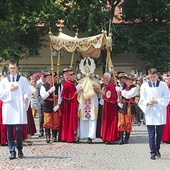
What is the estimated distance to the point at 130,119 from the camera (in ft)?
39.0

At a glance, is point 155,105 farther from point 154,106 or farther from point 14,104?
point 14,104

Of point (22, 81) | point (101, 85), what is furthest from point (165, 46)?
point (22, 81)

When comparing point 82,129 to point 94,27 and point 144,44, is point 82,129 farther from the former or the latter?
point 144,44

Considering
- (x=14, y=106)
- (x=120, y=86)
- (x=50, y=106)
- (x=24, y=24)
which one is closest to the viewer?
(x=14, y=106)

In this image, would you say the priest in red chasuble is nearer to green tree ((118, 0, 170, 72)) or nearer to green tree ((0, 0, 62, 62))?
green tree ((0, 0, 62, 62))

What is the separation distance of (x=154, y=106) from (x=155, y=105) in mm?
29

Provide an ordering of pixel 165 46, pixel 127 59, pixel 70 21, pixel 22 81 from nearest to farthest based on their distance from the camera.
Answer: pixel 22 81 → pixel 70 21 → pixel 165 46 → pixel 127 59

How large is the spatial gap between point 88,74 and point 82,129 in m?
1.49

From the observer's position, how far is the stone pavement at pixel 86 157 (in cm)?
856

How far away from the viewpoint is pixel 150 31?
3678 cm

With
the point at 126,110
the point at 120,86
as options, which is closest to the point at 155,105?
the point at 126,110

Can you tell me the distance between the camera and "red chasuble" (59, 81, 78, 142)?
1215 cm

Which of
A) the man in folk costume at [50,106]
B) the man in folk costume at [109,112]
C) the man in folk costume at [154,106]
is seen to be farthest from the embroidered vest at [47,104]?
the man in folk costume at [154,106]

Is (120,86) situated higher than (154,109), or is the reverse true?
(120,86)
